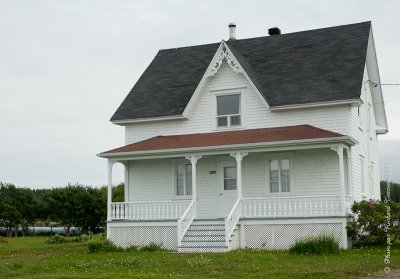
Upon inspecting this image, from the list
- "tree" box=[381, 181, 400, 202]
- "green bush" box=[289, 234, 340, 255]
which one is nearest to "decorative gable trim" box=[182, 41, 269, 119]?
"green bush" box=[289, 234, 340, 255]

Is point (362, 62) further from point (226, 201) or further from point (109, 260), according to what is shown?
point (109, 260)

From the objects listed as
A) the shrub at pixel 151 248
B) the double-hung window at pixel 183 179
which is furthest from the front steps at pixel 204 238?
the double-hung window at pixel 183 179

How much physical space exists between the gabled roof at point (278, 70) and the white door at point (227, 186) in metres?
3.22

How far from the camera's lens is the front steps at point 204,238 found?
76.4ft

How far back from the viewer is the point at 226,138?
26.5m

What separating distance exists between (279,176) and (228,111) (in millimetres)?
3964

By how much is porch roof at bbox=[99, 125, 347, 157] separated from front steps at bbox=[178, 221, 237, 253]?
3.17 meters

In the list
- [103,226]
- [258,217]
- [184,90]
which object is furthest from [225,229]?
[103,226]

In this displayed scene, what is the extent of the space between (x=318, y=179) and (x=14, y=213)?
3166 centimetres

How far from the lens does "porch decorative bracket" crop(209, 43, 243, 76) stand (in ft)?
91.4

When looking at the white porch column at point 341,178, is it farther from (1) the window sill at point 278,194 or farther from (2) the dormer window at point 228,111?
(2) the dormer window at point 228,111

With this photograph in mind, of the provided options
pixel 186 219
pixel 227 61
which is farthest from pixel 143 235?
pixel 227 61

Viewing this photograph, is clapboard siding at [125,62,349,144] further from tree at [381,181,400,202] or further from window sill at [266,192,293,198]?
tree at [381,181,400,202]

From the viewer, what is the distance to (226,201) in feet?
90.2
